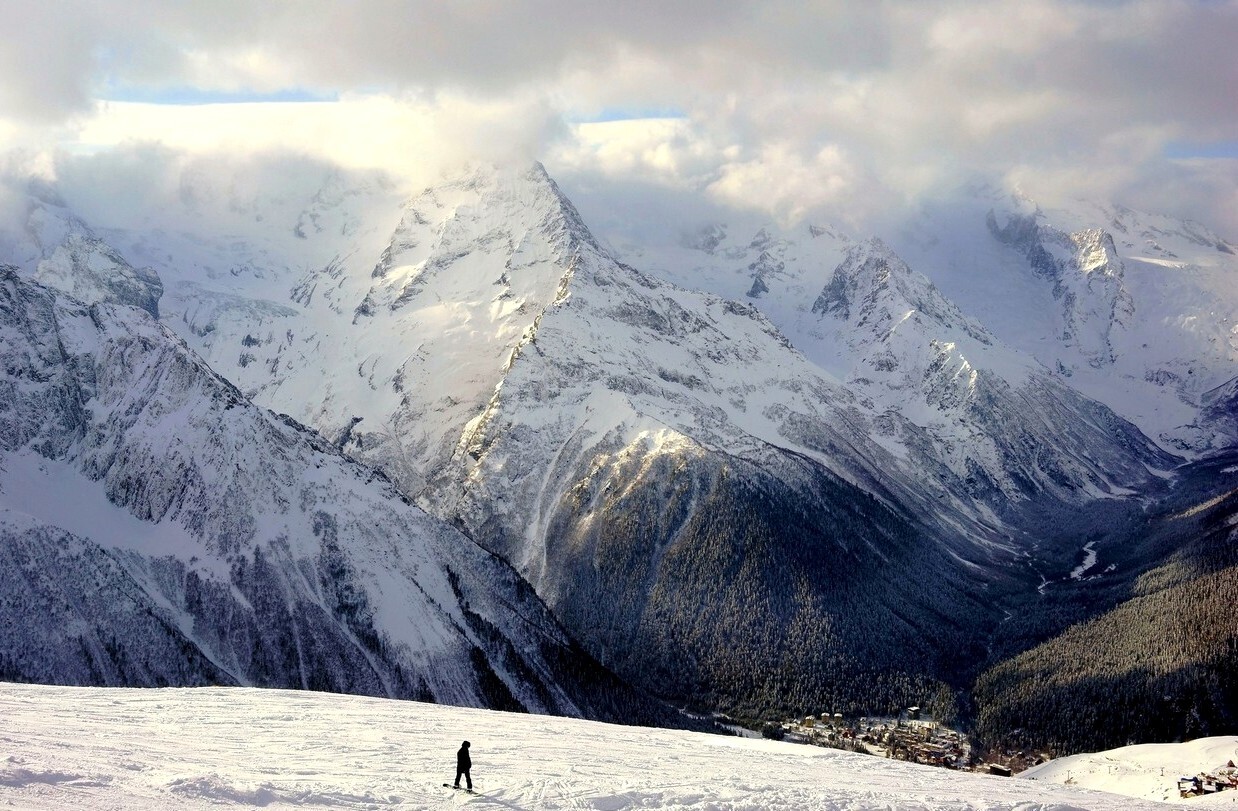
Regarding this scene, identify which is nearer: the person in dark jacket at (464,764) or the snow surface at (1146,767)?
the person in dark jacket at (464,764)

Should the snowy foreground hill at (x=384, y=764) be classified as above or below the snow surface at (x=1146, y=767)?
below

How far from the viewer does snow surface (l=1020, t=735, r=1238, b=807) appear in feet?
563

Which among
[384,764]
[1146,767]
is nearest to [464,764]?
[384,764]

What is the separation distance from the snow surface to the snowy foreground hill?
8546 centimetres

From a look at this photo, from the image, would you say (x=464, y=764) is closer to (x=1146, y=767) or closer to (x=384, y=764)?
(x=384, y=764)

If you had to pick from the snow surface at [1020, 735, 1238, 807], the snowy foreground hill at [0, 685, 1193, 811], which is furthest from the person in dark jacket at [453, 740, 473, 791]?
the snow surface at [1020, 735, 1238, 807]

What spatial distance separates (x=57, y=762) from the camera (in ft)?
214

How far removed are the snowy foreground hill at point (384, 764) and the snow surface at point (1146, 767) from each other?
280 feet

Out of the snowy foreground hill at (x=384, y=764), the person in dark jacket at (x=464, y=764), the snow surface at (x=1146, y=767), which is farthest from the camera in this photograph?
the snow surface at (x=1146, y=767)

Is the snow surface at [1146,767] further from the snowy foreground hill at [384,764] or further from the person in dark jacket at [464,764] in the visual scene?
the person in dark jacket at [464,764]

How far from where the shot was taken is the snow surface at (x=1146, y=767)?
563 ft

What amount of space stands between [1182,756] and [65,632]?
17644 centimetres

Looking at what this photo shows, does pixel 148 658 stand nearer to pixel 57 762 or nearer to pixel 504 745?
pixel 504 745

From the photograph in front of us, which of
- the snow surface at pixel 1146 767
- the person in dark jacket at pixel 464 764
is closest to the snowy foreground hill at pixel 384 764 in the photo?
the person in dark jacket at pixel 464 764
